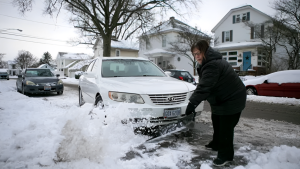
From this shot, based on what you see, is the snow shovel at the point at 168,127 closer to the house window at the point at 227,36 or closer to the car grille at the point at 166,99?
the car grille at the point at 166,99

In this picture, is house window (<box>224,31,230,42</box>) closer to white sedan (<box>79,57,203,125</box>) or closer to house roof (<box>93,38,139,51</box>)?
house roof (<box>93,38,139,51</box>)

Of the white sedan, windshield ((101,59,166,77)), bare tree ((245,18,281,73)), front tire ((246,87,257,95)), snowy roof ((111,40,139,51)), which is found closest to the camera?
the white sedan

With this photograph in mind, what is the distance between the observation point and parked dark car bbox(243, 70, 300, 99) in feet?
30.2

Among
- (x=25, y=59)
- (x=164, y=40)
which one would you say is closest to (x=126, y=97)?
(x=164, y=40)

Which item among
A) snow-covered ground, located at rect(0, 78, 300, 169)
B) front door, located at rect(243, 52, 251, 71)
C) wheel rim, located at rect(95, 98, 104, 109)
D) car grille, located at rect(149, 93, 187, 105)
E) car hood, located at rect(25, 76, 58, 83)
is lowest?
snow-covered ground, located at rect(0, 78, 300, 169)

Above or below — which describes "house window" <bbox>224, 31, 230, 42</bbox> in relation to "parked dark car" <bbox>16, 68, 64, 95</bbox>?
above

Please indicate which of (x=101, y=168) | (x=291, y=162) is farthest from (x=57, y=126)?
(x=291, y=162)

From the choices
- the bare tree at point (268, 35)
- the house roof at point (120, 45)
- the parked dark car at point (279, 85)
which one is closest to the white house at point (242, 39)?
the bare tree at point (268, 35)

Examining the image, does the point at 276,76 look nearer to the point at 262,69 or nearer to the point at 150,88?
the point at 150,88

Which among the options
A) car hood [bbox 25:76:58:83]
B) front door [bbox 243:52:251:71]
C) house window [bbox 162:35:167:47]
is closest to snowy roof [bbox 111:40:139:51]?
house window [bbox 162:35:167:47]

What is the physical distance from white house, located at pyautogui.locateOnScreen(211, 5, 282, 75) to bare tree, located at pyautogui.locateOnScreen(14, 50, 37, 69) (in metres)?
84.2

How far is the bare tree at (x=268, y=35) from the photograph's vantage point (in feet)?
67.3

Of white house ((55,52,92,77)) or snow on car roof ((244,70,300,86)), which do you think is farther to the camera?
white house ((55,52,92,77))

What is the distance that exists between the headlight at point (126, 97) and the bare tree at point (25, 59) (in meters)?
97.8
